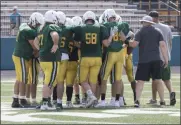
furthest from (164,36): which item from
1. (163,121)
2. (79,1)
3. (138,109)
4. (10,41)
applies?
(79,1)

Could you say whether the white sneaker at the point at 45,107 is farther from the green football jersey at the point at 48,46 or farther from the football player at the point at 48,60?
the green football jersey at the point at 48,46

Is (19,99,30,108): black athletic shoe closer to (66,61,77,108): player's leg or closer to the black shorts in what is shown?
(66,61,77,108): player's leg

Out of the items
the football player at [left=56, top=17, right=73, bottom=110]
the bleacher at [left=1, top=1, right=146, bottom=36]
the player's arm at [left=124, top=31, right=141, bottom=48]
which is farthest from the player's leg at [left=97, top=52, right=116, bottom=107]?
Result: the bleacher at [left=1, top=1, right=146, bottom=36]

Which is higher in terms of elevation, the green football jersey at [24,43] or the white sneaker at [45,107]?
the green football jersey at [24,43]

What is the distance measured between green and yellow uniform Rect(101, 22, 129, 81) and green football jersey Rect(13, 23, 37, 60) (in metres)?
1.37

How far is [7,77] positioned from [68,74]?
Result: 10667mm

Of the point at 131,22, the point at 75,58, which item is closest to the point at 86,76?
the point at 75,58

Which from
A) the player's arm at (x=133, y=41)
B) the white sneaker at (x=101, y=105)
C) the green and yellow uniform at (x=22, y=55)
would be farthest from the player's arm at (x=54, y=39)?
the player's arm at (x=133, y=41)

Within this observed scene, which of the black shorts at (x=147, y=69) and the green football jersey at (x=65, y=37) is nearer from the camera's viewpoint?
the green football jersey at (x=65, y=37)

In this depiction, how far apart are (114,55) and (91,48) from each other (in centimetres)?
50

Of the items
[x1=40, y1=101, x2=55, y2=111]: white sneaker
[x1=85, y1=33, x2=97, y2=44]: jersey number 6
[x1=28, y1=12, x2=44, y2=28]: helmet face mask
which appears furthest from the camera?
[x1=28, y1=12, x2=44, y2=28]: helmet face mask

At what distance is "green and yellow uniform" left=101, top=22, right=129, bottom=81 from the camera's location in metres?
12.3

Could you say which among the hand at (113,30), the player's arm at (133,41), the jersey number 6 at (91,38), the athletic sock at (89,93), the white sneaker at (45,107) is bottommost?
the white sneaker at (45,107)

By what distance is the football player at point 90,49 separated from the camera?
470 inches
